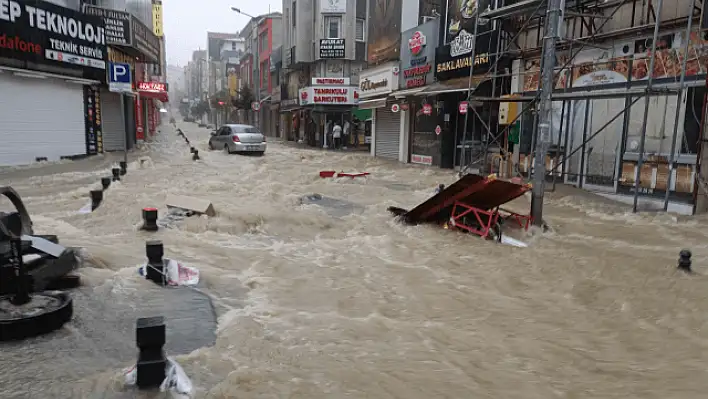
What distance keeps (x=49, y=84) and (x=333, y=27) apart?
72.7 feet

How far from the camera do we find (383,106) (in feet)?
74.4

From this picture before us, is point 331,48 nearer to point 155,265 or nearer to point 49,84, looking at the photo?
point 49,84

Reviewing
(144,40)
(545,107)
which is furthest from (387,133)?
(545,107)

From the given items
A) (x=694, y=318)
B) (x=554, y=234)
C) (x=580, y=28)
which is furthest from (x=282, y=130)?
(x=694, y=318)

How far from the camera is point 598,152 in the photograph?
12109 mm

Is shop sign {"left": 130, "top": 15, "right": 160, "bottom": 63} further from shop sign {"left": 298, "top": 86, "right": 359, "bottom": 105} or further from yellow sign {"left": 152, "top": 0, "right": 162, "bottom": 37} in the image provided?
yellow sign {"left": 152, "top": 0, "right": 162, "bottom": 37}

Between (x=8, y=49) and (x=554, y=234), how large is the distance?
15.8 metres

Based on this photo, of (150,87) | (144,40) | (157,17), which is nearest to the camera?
(144,40)

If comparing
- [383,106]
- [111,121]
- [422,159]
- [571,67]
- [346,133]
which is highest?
[571,67]

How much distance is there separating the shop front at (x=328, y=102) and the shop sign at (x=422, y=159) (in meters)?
12.3

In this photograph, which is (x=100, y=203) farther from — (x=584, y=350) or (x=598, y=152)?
(x=598, y=152)

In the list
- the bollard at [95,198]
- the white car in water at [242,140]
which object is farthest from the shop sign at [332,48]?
the bollard at [95,198]

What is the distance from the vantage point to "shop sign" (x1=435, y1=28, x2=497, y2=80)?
1540 centimetres

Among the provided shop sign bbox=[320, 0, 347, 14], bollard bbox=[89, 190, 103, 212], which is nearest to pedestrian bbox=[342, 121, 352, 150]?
shop sign bbox=[320, 0, 347, 14]
